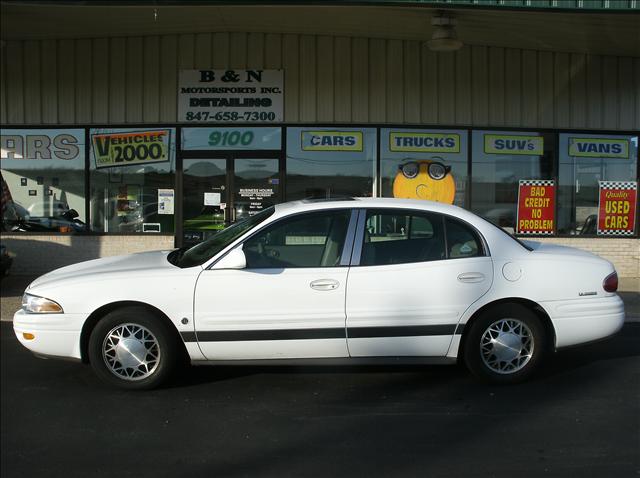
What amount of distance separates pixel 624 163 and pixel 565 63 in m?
2.13

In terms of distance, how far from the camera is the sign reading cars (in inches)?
460

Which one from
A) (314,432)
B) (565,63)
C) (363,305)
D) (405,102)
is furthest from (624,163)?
(314,432)

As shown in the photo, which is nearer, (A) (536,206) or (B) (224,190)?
(B) (224,190)

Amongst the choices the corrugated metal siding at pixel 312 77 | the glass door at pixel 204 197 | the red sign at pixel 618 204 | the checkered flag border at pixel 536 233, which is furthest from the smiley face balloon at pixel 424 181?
the glass door at pixel 204 197

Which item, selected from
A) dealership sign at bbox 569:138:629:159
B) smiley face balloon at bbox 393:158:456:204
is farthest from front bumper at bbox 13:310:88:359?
dealership sign at bbox 569:138:629:159

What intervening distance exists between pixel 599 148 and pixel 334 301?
8739 millimetres

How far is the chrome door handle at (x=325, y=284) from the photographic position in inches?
202

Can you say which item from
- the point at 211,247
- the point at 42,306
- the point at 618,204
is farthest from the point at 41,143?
the point at 618,204

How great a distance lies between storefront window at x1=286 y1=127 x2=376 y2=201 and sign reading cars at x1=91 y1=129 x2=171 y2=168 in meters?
2.26

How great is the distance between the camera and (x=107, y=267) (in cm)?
544

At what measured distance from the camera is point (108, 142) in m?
11.7

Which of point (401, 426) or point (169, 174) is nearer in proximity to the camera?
point (401, 426)

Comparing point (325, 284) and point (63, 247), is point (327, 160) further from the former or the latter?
point (325, 284)

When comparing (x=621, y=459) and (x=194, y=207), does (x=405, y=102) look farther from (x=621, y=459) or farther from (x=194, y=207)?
(x=621, y=459)
